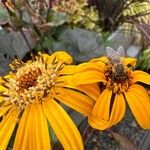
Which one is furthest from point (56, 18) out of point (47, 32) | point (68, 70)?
point (68, 70)

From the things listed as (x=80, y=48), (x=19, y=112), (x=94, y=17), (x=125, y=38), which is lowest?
(x=125, y=38)

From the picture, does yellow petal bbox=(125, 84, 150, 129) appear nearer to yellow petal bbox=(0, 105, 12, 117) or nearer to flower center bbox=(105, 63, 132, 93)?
flower center bbox=(105, 63, 132, 93)

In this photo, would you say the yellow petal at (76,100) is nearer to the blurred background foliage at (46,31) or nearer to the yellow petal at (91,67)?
the yellow petal at (91,67)

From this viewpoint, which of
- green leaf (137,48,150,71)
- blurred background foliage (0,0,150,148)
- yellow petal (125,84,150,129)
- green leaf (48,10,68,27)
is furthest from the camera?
green leaf (137,48,150,71)

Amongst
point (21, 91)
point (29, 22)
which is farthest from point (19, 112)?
point (29, 22)

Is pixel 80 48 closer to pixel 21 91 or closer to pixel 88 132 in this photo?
pixel 88 132

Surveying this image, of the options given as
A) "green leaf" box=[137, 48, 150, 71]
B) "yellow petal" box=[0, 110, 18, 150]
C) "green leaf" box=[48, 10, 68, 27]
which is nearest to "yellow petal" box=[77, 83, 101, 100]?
"yellow petal" box=[0, 110, 18, 150]

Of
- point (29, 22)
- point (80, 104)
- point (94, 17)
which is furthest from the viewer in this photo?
point (94, 17)
